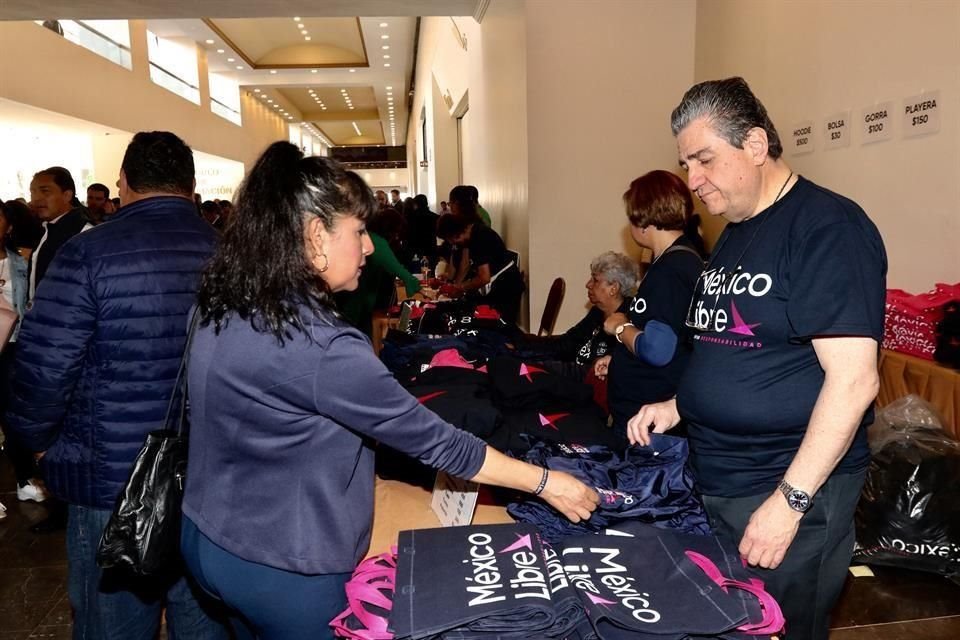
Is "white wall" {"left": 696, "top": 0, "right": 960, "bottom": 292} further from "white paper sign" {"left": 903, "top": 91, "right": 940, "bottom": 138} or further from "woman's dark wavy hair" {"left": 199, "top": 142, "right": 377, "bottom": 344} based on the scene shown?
"woman's dark wavy hair" {"left": 199, "top": 142, "right": 377, "bottom": 344}

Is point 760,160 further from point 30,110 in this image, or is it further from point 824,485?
point 30,110

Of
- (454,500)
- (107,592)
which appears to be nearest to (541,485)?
(454,500)

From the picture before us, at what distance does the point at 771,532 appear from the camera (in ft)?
4.02

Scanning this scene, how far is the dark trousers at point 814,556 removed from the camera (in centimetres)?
130

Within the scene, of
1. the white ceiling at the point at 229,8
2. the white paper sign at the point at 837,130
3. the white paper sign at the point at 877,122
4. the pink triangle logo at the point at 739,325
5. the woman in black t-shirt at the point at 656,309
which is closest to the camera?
the pink triangle logo at the point at 739,325

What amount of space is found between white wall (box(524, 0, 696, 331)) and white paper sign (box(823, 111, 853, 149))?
1349mm

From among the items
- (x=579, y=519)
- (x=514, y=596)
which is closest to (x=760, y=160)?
(x=579, y=519)

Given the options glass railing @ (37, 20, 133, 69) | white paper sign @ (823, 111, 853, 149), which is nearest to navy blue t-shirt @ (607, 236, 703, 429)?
white paper sign @ (823, 111, 853, 149)

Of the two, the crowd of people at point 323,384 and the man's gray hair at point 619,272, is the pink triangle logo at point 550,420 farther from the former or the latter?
the man's gray hair at point 619,272

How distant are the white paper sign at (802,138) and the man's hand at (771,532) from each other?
2.90 m

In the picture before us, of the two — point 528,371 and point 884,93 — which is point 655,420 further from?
point 884,93

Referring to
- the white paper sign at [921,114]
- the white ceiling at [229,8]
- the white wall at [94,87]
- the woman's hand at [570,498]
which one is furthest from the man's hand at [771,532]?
the white ceiling at [229,8]

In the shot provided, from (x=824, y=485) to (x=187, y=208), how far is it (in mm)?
1615

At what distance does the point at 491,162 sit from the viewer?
21.7 feet
